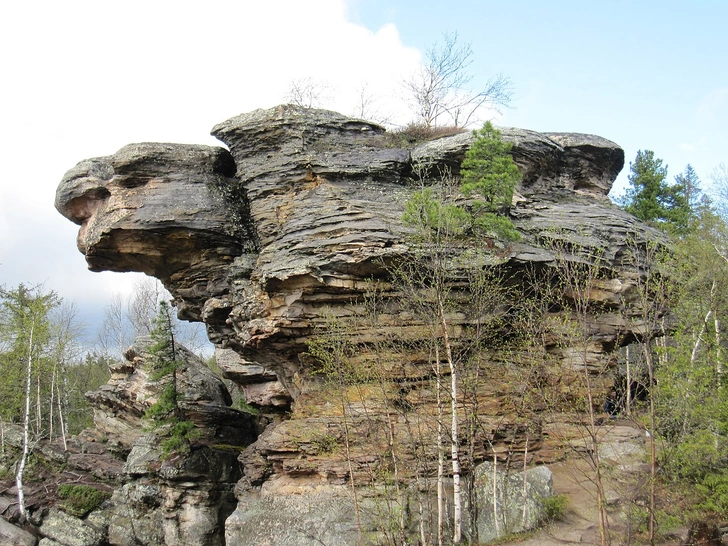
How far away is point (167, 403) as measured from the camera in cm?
2280

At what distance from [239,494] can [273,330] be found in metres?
5.70

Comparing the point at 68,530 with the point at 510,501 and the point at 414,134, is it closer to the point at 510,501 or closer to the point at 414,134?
the point at 510,501

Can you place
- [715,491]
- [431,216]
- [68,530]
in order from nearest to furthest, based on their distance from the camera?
[715,491], [431,216], [68,530]

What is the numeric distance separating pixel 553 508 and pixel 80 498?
1893 centimetres

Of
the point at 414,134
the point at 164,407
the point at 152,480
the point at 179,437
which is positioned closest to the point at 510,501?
the point at 179,437

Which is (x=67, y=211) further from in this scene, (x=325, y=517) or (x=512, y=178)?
(x=512, y=178)

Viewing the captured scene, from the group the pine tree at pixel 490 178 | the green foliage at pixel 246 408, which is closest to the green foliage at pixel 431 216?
the pine tree at pixel 490 178

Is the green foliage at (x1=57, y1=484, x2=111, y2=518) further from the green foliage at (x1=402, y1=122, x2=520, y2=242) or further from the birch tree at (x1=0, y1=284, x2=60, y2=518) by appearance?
the green foliage at (x1=402, y1=122, x2=520, y2=242)

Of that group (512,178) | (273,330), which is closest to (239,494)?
(273,330)

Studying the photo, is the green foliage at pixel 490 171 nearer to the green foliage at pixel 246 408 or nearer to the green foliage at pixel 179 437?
the green foliage at pixel 179 437

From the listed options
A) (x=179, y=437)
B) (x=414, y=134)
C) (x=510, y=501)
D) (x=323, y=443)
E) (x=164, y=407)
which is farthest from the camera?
(x=164, y=407)

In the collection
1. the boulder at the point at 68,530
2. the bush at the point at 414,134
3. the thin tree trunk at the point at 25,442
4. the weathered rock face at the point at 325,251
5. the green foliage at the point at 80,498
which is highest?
the bush at the point at 414,134

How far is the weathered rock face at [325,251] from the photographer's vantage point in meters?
16.5

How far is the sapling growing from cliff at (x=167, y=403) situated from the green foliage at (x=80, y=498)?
12.5ft
